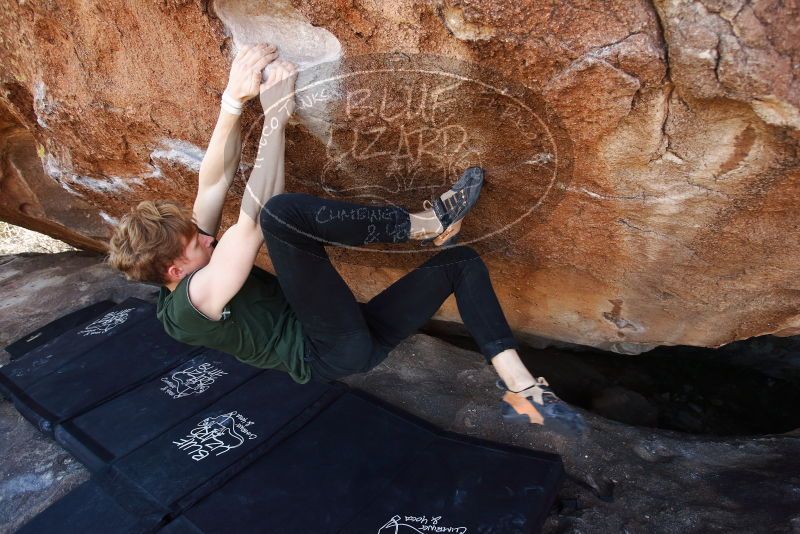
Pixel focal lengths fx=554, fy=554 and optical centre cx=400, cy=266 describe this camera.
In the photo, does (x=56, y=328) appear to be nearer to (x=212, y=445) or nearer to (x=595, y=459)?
(x=212, y=445)

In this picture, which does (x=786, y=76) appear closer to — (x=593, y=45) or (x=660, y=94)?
(x=660, y=94)

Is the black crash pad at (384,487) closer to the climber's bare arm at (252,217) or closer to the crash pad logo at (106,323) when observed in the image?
the climber's bare arm at (252,217)

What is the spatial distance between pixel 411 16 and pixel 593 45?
1.46 feet

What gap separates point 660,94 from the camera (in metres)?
1.33

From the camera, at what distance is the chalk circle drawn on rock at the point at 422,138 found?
1.49m

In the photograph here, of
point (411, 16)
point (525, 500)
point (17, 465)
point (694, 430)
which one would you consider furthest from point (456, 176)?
point (17, 465)

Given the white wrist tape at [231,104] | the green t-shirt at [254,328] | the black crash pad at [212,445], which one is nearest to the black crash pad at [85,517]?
the black crash pad at [212,445]

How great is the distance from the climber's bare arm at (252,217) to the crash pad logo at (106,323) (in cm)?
199

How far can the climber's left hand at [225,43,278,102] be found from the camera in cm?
158

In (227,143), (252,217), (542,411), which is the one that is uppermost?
(227,143)

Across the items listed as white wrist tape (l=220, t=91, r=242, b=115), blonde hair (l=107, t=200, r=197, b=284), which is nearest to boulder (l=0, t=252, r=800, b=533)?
blonde hair (l=107, t=200, r=197, b=284)

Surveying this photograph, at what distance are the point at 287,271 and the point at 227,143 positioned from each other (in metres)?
0.50

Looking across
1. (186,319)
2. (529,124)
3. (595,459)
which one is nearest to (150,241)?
(186,319)

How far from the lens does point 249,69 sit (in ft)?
5.19
